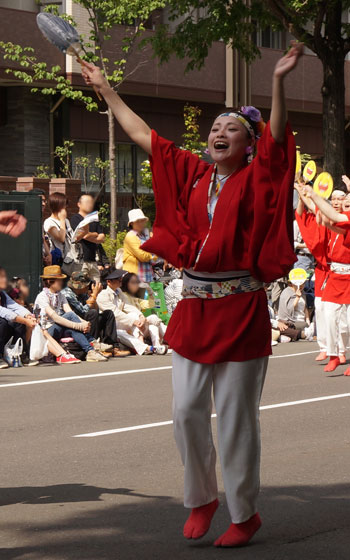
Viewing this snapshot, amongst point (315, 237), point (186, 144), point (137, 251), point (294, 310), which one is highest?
point (186, 144)

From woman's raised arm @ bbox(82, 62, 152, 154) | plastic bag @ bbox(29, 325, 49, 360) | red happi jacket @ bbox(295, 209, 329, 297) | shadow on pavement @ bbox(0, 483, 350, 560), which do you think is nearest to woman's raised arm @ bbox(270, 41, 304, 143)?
woman's raised arm @ bbox(82, 62, 152, 154)

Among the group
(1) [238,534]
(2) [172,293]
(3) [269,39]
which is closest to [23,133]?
(3) [269,39]

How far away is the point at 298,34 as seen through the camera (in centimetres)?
2102

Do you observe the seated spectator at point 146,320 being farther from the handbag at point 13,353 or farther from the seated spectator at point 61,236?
the handbag at point 13,353

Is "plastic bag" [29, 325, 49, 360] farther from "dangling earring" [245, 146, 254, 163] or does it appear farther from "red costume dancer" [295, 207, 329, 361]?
"dangling earring" [245, 146, 254, 163]

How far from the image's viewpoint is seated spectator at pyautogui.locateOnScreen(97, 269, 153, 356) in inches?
586

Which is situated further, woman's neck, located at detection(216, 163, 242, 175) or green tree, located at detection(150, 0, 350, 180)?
green tree, located at detection(150, 0, 350, 180)

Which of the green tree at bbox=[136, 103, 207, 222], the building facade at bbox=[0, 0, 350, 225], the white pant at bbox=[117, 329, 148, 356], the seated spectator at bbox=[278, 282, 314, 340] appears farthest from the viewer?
the green tree at bbox=[136, 103, 207, 222]

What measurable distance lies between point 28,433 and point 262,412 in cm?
215

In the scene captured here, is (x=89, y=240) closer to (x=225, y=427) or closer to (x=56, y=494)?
(x=56, y=494)

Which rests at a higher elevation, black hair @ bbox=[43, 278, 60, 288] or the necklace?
the necklace

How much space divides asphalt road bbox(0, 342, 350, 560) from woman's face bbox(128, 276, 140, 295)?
132 inches

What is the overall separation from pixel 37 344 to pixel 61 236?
7.78ft

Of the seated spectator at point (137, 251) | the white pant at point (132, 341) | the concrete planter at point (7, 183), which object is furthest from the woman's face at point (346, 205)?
the concrete planter at point (7, 183)
